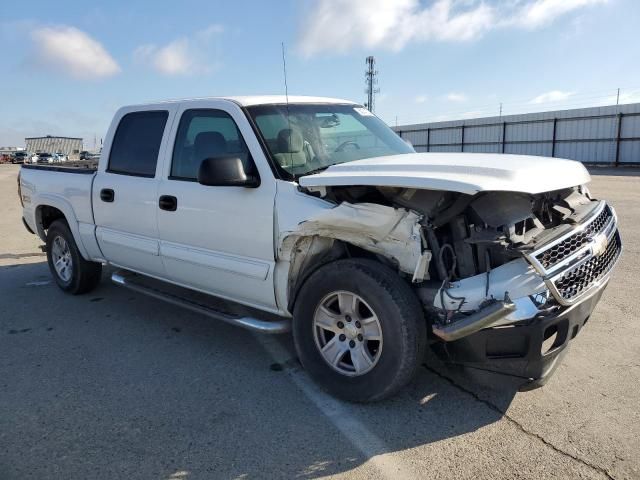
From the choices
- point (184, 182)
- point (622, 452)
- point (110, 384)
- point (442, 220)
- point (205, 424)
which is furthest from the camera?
point (184, 182)

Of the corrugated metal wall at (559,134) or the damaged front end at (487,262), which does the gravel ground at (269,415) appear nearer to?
the damaged front end at (487,262)

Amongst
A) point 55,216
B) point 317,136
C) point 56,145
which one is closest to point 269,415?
point 317,136

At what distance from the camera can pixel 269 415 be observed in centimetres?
325

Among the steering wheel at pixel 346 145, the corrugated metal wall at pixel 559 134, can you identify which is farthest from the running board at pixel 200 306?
the corrugated metal wall at pixel 559 134

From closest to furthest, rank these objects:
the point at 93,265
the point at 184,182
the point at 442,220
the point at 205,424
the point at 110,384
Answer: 1. the point at 442,220
2. the point at 205,424
3. the point at 110,384
4. the point at 184,182
5. the point at 93,265

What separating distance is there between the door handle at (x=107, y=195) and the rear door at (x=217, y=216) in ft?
2.69

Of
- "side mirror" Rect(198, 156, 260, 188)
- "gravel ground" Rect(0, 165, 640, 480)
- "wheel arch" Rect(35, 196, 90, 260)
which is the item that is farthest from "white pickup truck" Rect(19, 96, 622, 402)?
"wheel arch" Rect(35, 196, 90, 260)

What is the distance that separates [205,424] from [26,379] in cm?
161

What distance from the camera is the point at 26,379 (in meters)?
3.84

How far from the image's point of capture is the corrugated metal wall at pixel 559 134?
1123 inches

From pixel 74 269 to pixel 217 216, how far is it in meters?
2.78

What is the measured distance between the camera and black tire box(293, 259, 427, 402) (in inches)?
117

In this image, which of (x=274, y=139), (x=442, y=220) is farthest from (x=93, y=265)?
(x=442, y=220)

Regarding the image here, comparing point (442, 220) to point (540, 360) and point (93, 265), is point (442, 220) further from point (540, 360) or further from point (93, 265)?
point (93, 265)
